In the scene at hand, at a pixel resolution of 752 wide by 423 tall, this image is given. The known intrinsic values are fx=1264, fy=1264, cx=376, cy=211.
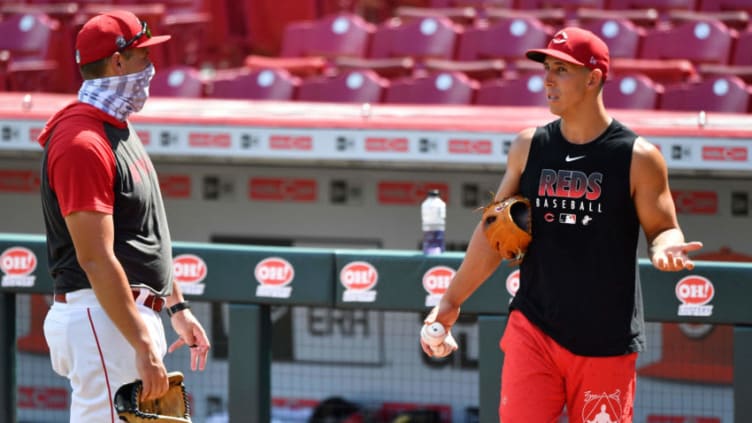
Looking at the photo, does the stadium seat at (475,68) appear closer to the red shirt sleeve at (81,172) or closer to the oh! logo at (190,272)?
the oh! logo at (190,272)

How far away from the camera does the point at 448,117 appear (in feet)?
21.1

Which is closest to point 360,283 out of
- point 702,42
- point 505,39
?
point 505,39

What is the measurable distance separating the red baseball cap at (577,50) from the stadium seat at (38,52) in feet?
20.5

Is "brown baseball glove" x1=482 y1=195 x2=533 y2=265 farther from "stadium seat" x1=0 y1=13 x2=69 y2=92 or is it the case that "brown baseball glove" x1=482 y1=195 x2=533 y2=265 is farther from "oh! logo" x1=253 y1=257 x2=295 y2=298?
"stadium seat" x1=0 y1=13 x2=69 y2=92

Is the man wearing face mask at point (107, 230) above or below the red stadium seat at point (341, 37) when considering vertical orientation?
below

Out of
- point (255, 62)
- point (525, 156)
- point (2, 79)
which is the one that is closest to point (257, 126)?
point (255, 62)

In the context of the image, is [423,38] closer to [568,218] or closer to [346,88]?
[346,88]

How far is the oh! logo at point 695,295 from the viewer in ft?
14.6

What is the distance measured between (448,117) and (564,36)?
285 centimetres

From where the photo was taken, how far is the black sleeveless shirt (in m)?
3.54

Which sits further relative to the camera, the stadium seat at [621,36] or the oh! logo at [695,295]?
the stadium seat at [621,36]

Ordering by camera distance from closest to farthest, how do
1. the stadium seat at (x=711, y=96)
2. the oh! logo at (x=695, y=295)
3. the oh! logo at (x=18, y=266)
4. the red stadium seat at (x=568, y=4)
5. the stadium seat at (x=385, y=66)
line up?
the oh! logo at (x=695, y=295) < the oh! logo at (x=18, y=266) < the stadium seat at (x=711, y=96) < the stadium seat at (x=385, y=66) < the red stadium seat at (x=568, y=4)

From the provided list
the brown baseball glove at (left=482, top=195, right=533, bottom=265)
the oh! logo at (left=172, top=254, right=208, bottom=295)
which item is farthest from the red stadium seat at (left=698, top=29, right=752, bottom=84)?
the brown baseball glove at (left=482, top=195, right=533, bottom=265)

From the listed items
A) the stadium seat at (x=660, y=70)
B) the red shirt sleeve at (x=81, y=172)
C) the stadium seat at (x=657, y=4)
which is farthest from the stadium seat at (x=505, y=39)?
the red shirt sleeve at (x=81, y=172)
